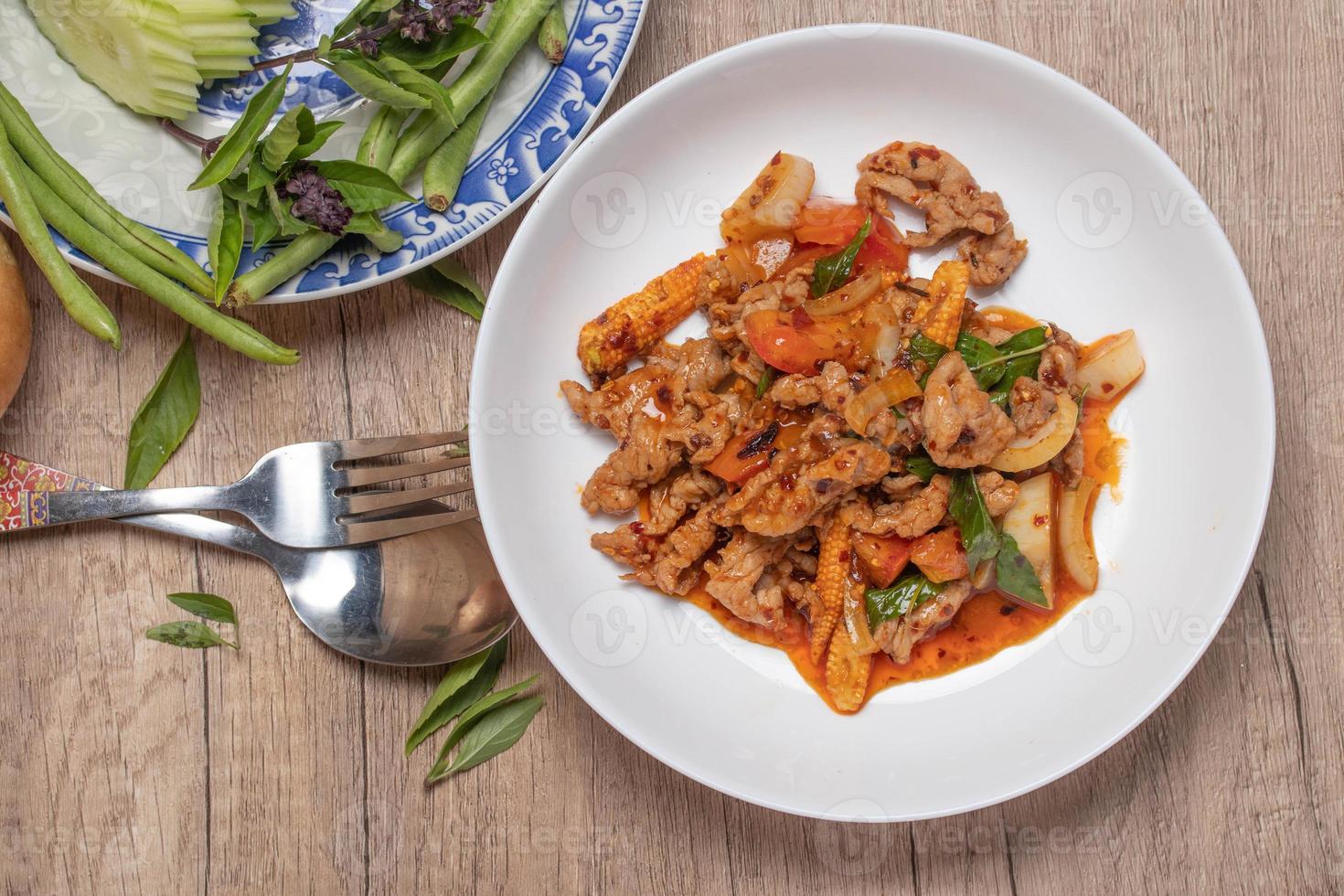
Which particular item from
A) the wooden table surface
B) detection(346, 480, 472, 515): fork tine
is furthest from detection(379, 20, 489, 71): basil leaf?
detection(346, 480, 472, 515): fork tine

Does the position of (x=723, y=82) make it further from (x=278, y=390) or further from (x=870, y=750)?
(x=870, y=750)

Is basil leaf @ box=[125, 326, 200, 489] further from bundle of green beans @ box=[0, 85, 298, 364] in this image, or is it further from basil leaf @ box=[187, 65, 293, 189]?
basil leaf @ box=[187, 65, 293, 189]

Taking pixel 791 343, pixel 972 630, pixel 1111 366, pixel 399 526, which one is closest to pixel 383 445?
pixel 399 526

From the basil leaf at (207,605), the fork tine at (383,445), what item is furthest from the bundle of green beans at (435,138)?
the basil leaf at (207,605)

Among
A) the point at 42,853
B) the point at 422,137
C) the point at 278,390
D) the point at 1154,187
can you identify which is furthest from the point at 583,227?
the point at 42,853

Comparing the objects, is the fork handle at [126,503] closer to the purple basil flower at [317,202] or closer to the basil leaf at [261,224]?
the basil leaf at [261,224]

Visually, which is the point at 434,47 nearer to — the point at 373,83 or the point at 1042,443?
the point at 373,83
